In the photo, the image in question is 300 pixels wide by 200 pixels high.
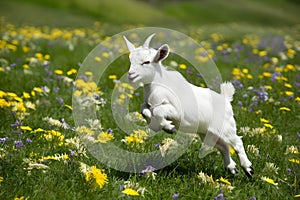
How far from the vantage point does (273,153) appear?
15.5ft

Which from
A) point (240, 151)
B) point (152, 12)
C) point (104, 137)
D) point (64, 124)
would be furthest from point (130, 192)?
point (152, 12)

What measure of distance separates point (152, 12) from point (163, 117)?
3346 cm

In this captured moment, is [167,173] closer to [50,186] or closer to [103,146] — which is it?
[103,146]

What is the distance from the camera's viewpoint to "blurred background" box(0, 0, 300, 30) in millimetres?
24725

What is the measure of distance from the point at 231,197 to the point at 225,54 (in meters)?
6.97

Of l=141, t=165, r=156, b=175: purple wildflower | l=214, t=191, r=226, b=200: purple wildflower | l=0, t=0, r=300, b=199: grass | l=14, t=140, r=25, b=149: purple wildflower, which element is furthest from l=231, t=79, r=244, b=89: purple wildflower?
l=14, t=140, r=25, b=149: purple wildflower

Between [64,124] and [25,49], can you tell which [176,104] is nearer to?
[64,124]

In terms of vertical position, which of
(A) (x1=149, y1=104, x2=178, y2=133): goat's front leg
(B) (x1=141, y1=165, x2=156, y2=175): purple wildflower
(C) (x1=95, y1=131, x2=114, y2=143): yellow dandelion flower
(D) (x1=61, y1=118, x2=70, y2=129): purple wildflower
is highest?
(A) (x1=149, y1=104, x2=178, y2=133): goat's front leg

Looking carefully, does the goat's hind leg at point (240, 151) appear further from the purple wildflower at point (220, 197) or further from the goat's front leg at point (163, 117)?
the goat's front leg at point (163, 117)

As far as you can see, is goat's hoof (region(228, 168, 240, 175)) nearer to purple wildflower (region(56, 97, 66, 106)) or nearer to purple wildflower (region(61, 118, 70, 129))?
purple wildflower (region(61, 118, 70, 129))

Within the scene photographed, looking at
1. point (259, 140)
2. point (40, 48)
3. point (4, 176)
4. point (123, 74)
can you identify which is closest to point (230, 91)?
point (259, 140)

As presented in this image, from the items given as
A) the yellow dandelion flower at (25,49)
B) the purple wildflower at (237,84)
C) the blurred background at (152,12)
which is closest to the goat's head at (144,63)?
the purple wildflower at (237,84)

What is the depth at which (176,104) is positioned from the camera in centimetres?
359

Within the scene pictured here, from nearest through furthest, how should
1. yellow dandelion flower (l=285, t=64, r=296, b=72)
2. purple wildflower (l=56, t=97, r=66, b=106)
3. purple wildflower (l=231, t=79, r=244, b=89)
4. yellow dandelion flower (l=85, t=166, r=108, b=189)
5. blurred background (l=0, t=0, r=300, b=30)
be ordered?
yellow dandelion flower (l=85, t=166, r=108, b=189) → purple wildflower (l=56, t=97, r=66, b=106) → purple wildflower (l=231, t=79, r=244, b=89) → yellow dandelion flower (l=285, t=64, r=296, b=72) → blurred background (l=0, t=0, r=300, b=30)
